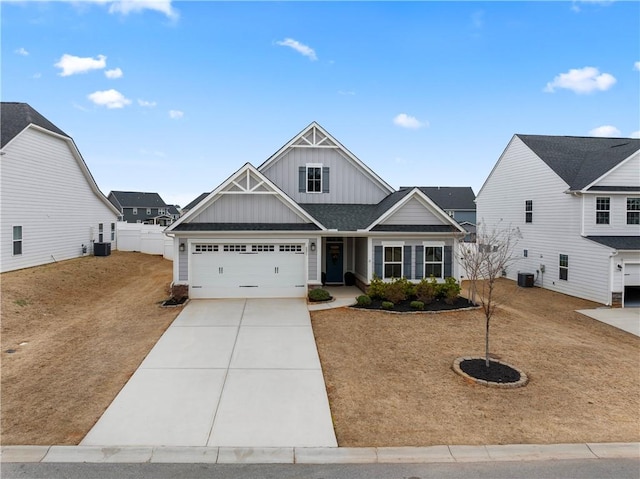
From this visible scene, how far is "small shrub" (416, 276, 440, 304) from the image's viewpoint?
15.8 m

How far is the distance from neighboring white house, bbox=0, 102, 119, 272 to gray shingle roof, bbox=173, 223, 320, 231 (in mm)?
8768

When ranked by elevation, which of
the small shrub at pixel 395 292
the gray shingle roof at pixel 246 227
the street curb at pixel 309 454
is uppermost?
the gray shingle roof at pixel 246 227

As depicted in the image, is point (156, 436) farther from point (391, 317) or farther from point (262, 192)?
point (262, 192)

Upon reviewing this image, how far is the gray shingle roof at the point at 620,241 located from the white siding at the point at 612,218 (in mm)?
220

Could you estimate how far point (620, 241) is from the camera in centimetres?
1838

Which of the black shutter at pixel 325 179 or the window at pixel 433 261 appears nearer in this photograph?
the window at pixel 433 261

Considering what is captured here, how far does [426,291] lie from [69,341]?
41.5 feet

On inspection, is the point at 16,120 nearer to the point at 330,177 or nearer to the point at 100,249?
the point at 100,249

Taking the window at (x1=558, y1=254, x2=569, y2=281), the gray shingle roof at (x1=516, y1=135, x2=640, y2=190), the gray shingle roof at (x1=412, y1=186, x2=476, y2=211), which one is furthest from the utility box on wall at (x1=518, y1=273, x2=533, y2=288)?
the gray shingle roof at (x1=412, y1=186, x2=476, y2=211)

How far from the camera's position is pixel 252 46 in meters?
18.0

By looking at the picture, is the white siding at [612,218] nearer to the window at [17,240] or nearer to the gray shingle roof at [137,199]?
the window at [17,240]

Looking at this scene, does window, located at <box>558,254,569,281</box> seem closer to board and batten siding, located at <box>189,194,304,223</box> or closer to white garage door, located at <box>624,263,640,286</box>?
white garage door, located at <box>624,263,640,286</box>

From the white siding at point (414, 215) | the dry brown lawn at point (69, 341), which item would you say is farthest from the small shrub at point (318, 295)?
the dry brown lawn at point (69, 341)

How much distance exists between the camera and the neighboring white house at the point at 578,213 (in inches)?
704
